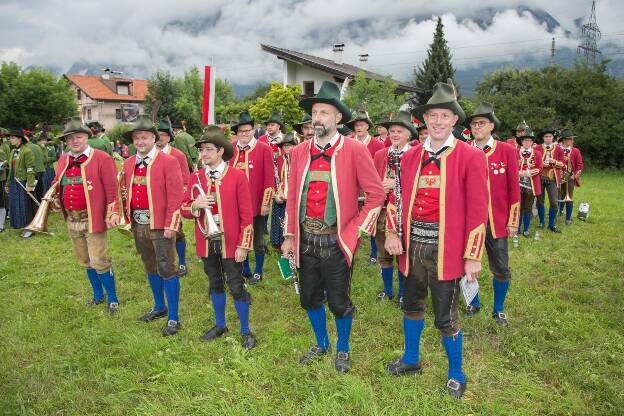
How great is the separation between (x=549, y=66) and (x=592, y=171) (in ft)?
22.6

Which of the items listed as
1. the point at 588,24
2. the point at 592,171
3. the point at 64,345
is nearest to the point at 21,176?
the point at 64,345

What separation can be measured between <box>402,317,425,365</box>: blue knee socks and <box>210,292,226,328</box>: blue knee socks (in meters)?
2.06

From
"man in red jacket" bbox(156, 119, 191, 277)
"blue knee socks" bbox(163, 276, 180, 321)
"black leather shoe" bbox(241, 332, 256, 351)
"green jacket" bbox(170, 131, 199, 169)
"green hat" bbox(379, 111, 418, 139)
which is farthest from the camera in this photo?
"green jacket" bbox(170, 131, 199, 169)

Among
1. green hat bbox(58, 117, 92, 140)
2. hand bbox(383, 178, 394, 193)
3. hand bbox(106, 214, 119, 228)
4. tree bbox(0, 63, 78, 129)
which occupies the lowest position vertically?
hand bbox(106, 214, 119, 228)

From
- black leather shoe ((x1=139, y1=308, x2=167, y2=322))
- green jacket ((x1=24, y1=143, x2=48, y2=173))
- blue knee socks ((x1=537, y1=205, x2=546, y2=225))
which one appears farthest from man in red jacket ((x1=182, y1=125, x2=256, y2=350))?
blue knee socks ((x1=537, y1=205, x2=546, y2=225))

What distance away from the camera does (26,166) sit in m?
9.98

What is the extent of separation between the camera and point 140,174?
5059mm

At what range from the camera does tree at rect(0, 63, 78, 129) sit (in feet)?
128

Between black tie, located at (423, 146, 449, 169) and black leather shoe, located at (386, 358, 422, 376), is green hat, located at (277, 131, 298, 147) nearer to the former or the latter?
black tie, located at (423, 146, 449, 169)

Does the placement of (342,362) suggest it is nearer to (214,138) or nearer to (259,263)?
(214,138)

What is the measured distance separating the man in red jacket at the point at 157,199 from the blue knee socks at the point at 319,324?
180cm

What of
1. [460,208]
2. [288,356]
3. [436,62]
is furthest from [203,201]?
[436,62]

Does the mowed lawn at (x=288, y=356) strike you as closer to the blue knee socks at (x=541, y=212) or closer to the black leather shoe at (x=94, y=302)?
the black leather shoe at (x=94, y=302)

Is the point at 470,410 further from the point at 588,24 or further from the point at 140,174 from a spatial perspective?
the point at 588,24
